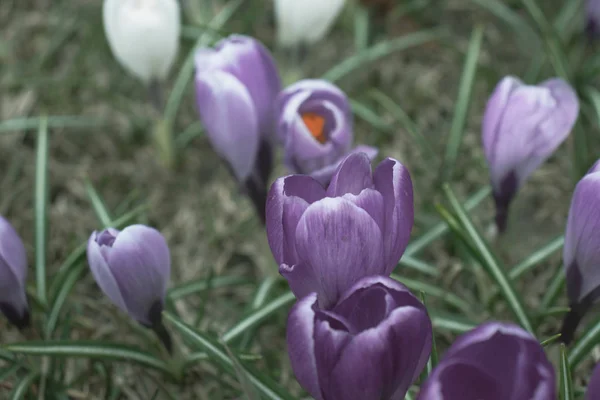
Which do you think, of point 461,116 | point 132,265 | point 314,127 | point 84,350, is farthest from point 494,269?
point 84,350

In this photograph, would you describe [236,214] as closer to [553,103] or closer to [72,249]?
[72,249]

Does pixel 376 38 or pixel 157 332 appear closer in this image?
pixel 157 332

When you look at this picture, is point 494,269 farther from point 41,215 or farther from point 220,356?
point 41,215

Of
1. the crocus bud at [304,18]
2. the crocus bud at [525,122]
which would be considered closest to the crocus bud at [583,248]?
the crocus bud at [525,122]

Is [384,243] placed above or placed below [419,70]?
above

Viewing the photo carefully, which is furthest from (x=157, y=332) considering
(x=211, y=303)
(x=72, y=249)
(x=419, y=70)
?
(x=419, y=70)

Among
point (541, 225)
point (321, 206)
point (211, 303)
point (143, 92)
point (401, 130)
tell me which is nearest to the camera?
point (321, 206)

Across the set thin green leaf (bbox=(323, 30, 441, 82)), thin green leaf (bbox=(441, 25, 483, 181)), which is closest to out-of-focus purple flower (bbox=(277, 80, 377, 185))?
thin green leaf (bbox=(441, 25, 483, 181))

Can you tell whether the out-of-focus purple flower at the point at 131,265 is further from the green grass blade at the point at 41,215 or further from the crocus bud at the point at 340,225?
the green grass blade at the point at 41,215
